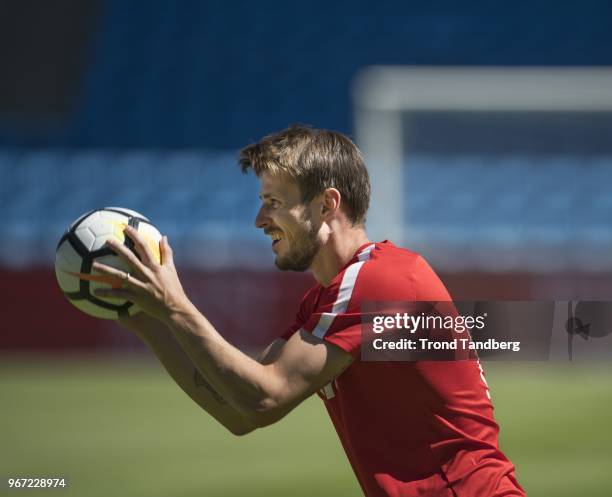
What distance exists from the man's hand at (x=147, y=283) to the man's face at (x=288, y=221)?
494 mm

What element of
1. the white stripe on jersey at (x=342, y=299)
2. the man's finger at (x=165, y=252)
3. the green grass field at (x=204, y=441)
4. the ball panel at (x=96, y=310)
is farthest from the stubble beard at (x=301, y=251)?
the green grass field at (x=204, y=441)

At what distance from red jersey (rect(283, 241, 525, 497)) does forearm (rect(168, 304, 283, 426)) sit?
278 millimetres

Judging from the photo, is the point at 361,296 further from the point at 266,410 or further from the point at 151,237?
the point at 151,237

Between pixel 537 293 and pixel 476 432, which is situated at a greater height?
pixel 537 293

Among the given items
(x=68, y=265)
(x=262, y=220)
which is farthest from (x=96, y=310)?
(x=262, y=220)

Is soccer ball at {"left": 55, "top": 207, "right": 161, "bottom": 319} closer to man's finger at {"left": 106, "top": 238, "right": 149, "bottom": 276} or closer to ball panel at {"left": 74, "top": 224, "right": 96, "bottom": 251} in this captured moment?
ball panel at {"left": 74, "top": 224, "right": 96, "bottom": 251}

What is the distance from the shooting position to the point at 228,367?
310cm

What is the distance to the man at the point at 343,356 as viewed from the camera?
3.14 meters

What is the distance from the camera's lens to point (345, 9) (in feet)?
73.5

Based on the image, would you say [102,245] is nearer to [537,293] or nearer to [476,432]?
[476,432]

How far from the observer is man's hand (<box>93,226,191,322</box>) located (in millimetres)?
3113

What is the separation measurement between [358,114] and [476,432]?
17091 millimetres

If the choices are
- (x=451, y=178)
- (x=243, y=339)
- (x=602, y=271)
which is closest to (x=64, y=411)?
(x=243, y=339)

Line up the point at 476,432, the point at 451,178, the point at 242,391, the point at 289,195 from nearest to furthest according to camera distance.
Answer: the point at 242,391
the point at 476,432
the point at 289,195
the point at 451,178
